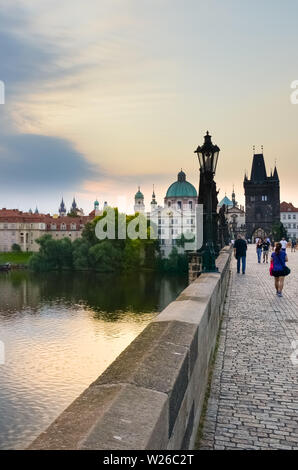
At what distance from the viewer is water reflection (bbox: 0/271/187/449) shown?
20219 mm

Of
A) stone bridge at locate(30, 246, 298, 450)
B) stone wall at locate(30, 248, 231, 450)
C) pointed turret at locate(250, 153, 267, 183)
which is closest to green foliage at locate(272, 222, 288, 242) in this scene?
pointed turret at locate(250, 153, 267, 183)

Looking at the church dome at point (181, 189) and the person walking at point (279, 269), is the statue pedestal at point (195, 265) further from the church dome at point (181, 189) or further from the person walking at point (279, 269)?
the church dome at point (181, 189)

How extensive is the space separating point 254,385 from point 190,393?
6.23 ft

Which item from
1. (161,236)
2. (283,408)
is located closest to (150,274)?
(161,236)

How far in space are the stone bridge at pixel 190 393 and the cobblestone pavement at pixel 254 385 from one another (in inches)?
0.4

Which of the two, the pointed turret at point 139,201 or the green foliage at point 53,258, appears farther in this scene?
the pointed turret at point 139,201

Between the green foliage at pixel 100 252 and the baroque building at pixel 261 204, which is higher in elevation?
the baroque building at pixel 261 204

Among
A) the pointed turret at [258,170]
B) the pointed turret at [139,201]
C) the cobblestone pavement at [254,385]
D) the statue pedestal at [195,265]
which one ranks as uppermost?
the pointed turret at [258,170]

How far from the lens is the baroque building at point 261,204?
110 m

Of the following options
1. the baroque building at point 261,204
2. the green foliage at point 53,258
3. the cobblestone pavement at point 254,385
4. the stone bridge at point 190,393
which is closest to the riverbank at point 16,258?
the green foliage at point 53,258

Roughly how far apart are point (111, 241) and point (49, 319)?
39.4 metres

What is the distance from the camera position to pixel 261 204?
111 m

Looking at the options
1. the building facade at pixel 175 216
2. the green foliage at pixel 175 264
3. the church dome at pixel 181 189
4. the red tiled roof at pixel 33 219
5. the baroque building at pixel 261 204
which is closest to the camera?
the green foliage at pixel 175 264

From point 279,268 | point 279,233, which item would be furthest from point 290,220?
point 279,268
